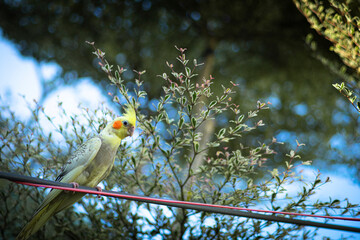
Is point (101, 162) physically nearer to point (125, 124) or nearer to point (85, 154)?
point (85, 154)

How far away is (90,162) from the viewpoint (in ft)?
4.26

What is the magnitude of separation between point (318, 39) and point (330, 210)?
1.78 m

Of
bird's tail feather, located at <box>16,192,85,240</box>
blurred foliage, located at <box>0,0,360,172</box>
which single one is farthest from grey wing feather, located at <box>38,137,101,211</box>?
blurred foliage, located at <box>0,0,360,172</box>

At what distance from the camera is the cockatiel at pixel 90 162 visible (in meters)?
1.29

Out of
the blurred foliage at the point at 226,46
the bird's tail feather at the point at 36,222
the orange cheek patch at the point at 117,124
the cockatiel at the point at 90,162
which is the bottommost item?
the bird's tail feather at the point at 36,222

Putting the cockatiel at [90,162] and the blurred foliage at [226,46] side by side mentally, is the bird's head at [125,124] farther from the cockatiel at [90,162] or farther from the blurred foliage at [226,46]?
the blurred foliage at [226,46]

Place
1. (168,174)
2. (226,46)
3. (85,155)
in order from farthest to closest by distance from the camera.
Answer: (226,46), (168,174), (85,155)

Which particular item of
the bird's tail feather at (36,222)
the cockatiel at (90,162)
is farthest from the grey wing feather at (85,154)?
the bird's tail feather at (36,222)

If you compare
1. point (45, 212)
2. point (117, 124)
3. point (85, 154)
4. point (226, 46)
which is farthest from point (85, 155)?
point (226, 46)

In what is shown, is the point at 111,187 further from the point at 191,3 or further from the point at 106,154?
the point at 191,3

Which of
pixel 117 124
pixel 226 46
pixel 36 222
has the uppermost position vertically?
pixel 226 46

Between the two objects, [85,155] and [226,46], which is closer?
[85,155]

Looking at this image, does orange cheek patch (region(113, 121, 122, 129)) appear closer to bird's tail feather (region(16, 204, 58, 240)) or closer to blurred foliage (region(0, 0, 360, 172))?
bird's tail feather (region(16, 204, 58, 240))

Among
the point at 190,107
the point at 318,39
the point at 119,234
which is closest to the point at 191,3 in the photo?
the point at 318,39
